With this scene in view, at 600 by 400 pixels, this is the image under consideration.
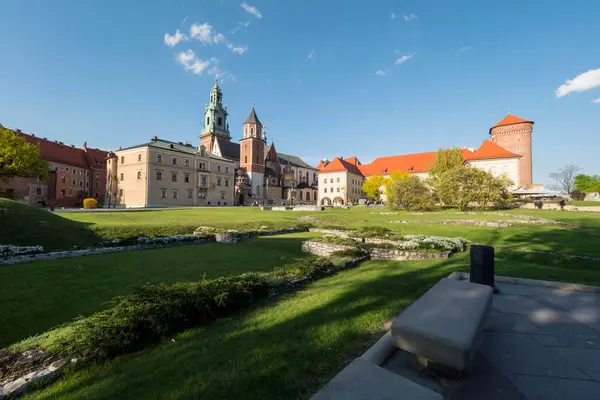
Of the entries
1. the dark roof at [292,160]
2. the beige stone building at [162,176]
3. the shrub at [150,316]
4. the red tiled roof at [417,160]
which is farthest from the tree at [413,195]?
the dark roof at [292,160]

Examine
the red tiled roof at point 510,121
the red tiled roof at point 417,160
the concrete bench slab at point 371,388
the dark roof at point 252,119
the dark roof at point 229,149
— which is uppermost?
the dark roof at point 252,119

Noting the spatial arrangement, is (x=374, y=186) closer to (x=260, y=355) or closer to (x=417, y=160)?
(x=417, y=160)

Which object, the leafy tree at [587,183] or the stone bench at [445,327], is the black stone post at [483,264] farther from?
the leafy tree at [587,183]

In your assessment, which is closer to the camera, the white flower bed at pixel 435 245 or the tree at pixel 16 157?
the white flower bed at pixel 435 245

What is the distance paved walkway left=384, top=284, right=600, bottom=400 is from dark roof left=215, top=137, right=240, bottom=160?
7750cm

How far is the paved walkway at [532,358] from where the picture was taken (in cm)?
276

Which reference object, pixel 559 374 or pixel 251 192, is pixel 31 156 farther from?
pixel 559 374

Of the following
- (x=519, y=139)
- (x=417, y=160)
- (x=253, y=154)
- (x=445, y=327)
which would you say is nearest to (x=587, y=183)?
(x=519, y=139)

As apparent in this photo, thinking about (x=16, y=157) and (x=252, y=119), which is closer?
(x=16, y=157)

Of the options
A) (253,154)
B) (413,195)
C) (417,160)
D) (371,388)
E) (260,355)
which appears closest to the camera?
(371,388)

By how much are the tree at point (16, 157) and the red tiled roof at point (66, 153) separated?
17.7 metres

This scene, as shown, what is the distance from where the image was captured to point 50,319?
5.67 meters

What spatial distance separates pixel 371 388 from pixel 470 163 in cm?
7447

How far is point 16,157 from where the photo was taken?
3562 centimetres
